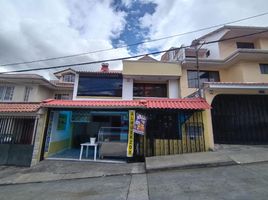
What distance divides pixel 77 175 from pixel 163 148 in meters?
4.22

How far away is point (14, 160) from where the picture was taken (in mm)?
7781

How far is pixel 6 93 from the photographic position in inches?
579

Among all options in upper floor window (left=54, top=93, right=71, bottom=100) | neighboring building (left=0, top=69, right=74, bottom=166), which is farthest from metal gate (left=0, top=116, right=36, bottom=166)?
upper floor window (left=54, top=93, right=71, bottom=100)

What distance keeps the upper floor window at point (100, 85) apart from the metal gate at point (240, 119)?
7.85 metres

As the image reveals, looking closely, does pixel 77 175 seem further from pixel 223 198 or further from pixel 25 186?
pixel 223 198

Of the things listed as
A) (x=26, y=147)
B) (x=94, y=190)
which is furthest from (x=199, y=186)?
(x=26, y=147)

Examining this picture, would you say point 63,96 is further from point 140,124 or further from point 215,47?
point 215,47

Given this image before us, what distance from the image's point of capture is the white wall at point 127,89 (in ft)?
42.8

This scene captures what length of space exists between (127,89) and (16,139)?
27.6 ft

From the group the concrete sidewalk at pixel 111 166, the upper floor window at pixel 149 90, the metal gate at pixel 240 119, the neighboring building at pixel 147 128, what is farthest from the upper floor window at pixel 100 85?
the metal gate at pixel 240 119

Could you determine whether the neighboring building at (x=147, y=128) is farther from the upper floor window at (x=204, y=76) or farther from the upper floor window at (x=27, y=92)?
the upper floor window at (x=27, y=92)

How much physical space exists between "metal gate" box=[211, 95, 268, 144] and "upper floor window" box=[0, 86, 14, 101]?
17834mm

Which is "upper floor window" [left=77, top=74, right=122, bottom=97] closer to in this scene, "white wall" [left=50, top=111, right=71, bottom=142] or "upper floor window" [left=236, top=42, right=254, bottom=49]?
"white wall" [left=50, top=111, right=71, bottom=142]

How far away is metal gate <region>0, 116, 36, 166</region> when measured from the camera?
25.4ft
